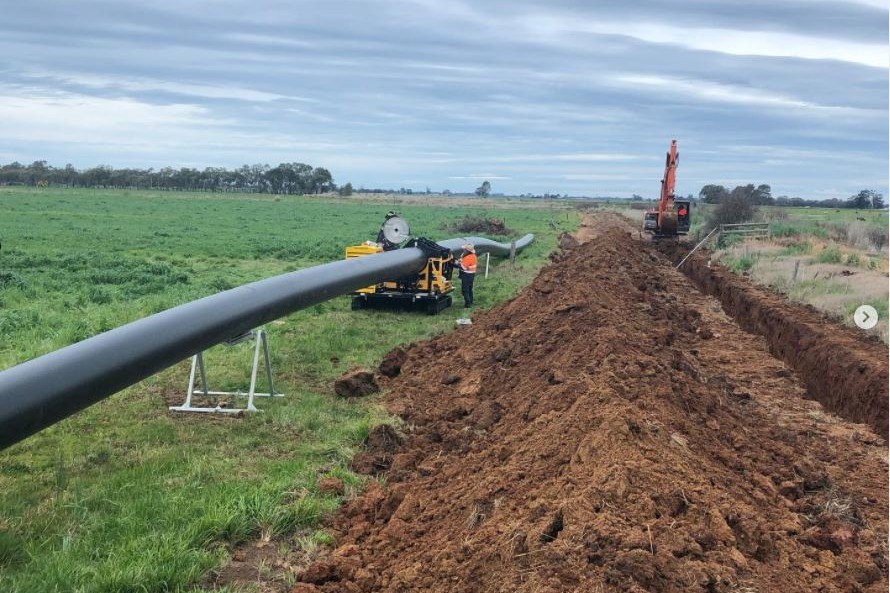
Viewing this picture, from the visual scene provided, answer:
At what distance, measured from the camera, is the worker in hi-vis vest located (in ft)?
48.0

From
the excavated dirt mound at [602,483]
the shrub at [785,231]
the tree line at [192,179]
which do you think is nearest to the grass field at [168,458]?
the excavated dirt mound at [602,483]

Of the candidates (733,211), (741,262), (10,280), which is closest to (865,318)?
(741,262)

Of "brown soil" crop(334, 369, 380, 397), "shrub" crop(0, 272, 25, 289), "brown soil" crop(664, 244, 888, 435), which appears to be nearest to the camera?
"brown soil" crop(334, 369, 380, 397)

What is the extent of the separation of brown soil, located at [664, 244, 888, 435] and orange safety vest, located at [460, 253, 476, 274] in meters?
5.78

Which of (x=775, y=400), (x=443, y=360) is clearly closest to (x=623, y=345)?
(x=443, y=360)

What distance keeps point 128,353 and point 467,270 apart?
31.3 ft

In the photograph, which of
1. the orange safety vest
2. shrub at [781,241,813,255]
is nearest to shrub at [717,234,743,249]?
shrub at [781,241,813,255]

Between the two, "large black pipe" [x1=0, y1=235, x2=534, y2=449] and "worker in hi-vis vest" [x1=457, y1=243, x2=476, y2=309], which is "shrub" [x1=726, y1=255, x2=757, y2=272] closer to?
"worker in hi-vis vest" [x1=457, y1=243, x2=476, y2=309]

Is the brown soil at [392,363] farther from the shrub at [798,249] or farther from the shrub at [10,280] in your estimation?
the shrub at [798,249]

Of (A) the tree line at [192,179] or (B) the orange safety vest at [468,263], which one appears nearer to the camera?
(B) the orange safety vest at [468,263]

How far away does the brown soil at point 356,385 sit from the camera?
862 centimetres

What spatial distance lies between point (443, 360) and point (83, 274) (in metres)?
11.4

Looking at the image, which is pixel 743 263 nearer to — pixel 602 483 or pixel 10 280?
pixel 10 280

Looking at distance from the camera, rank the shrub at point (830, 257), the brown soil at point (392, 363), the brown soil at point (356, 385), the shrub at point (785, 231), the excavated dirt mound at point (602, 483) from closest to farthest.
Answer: the excavated dirt mound at point (602, 483), the brown soil at point (356, 385), the brown soil at point (392, 363), the shrub at point (830, 257), the shrub at point (785, 231)
